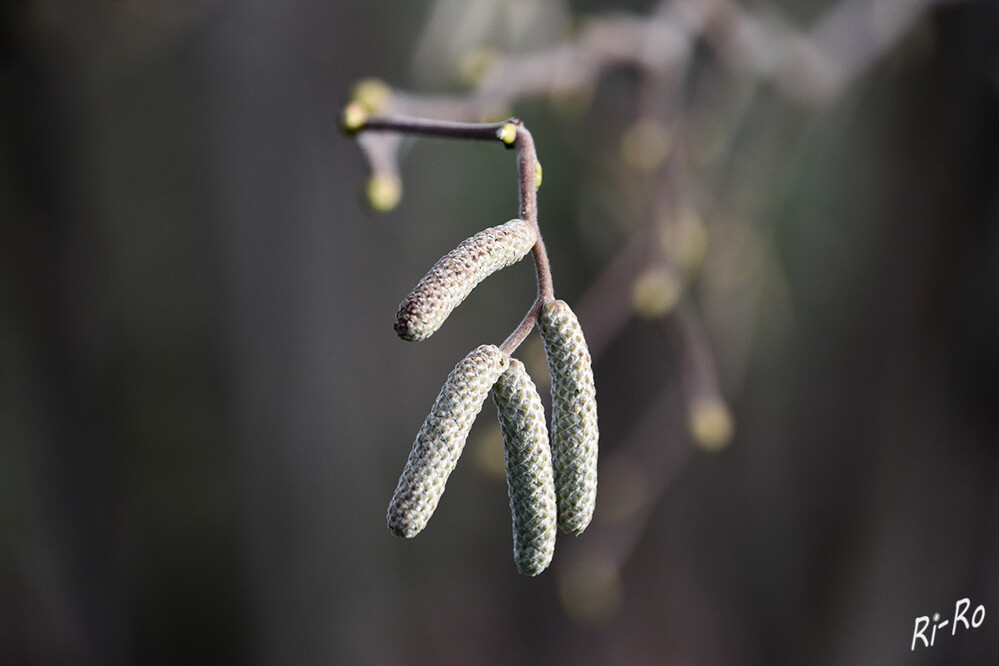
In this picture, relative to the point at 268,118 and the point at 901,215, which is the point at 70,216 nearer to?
the point at 268,118

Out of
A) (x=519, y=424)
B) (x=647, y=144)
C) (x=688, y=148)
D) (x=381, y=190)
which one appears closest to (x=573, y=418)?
(x=519, y=424)

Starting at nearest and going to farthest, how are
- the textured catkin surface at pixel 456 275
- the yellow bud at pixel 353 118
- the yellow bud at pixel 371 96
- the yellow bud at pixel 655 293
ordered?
the textured catkin surface at pixel 456 275 → the yellow bud at pixel 353 118 → the yellow bud at pixel 371 96 → the yellow bud at pixel 655 293

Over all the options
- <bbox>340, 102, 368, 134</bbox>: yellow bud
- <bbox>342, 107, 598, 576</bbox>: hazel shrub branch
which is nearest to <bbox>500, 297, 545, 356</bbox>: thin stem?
<bbox>342, 107, 598, 576</bbox>: hazel shrub branch

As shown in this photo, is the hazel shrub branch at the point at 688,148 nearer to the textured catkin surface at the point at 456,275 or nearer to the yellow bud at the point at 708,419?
the yellow bud at the point at 708,419

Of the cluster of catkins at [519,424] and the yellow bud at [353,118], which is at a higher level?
the yellow bud at [353,118]

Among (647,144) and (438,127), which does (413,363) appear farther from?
(438,127)

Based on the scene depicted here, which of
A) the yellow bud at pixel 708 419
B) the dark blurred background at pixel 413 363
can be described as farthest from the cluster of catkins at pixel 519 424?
the dark blurred background at pixel 413 363

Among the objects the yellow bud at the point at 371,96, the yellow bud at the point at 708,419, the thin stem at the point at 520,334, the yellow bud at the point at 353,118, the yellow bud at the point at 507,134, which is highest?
the yellow bud at the point at 371,96

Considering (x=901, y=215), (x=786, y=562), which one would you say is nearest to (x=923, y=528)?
(x=786, y=562)

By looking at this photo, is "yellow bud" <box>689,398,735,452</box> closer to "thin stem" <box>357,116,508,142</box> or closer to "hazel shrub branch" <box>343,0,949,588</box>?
"hazel shrub branch" <box>343,0,949,588</box>
